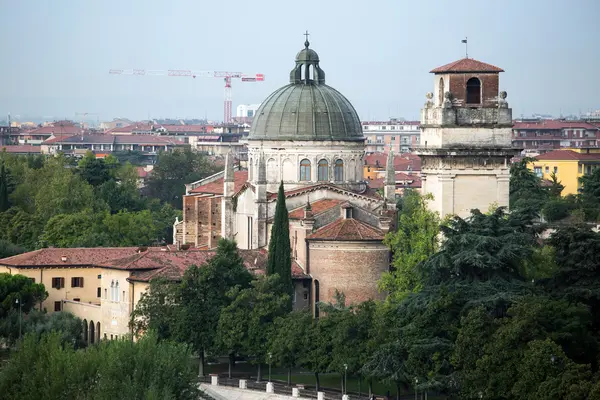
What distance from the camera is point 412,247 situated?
223 feet

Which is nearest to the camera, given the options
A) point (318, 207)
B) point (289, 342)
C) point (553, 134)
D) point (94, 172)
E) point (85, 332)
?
point (289, 342)

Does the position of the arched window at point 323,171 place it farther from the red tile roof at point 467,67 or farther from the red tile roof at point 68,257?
the red tile roof at point 467,67

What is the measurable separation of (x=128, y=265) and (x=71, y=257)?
660cm

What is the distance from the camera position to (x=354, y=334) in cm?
6431

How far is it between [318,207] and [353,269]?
229 inches

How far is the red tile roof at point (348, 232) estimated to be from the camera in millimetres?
74562

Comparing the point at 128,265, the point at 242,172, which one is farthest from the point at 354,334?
the point at 242,172

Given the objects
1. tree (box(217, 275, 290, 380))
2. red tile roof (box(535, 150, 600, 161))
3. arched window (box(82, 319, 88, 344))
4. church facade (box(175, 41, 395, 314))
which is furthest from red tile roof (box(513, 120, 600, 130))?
tree (box(217, 275, 290, 380))

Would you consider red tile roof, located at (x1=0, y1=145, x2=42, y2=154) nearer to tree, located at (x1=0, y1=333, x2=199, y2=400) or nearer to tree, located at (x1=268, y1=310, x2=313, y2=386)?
tree, located at (x1=268, y1=310, x2=313, y2=386)

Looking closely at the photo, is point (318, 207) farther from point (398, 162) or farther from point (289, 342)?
point (398, 162)

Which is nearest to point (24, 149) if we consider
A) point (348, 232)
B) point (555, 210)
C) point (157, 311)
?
point (555, 210)

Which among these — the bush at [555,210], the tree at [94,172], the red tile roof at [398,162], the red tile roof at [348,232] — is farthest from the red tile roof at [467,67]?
the red tile roof at [398,162]

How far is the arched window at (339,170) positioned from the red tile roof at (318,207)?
9.21 feet

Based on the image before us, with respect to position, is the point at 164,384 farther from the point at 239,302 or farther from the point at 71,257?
the point at 71,257
